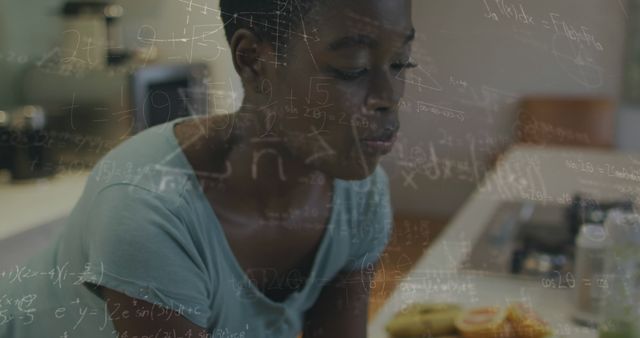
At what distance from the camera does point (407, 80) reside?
658 millimetres

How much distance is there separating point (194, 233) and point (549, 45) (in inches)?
20.6

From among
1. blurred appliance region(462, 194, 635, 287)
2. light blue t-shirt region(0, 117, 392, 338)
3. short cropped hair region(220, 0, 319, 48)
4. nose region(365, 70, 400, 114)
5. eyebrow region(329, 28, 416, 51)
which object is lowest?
blurred appliance region(462, 194, 635, 287)

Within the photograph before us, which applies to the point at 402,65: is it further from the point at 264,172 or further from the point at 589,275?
the point at 589,275

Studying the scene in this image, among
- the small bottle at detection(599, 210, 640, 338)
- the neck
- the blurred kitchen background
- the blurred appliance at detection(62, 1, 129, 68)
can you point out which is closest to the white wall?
the blurred kitchen background

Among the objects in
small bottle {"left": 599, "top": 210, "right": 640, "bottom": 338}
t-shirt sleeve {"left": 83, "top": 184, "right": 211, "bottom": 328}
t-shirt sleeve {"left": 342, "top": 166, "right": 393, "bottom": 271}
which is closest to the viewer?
t-shirt sleeve {"left": 83, "top": 184, "right": 211, "bottom": 328}

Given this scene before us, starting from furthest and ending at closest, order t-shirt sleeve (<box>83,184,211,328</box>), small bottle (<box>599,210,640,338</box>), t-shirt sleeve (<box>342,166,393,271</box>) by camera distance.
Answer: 1. small bottle (<box>599,210,640,338</box>)
2. t-shirt sleeve (<box>342,166,393,271</box>)
3. t-shirt sleeve (<box>83,184,211,328</box>)

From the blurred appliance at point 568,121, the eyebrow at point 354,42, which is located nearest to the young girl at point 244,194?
the eyebrow at point 354,42

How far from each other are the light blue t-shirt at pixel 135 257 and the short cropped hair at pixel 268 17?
138 millimetres

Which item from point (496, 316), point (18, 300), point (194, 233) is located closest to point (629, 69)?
point (496, 316)

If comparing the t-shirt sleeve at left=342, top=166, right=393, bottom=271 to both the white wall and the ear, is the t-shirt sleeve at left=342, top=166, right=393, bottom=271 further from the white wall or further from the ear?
the ear

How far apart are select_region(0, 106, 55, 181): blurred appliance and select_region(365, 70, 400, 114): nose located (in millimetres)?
368

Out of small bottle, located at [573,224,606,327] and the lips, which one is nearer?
the lips

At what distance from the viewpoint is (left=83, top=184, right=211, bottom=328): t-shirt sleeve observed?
1.91 ft

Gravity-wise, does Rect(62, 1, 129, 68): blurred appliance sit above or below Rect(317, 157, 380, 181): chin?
above
